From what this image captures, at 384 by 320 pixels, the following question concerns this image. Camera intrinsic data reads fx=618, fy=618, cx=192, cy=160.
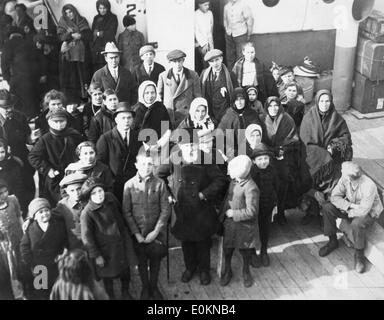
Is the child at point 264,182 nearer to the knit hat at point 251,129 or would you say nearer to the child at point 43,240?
the knit hat at point 251,129

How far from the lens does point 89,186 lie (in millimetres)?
5328

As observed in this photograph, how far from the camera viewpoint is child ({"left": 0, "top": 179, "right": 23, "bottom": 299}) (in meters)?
5.61

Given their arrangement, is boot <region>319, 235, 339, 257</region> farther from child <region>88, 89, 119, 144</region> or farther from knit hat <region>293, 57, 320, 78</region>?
knit hat <region>293, 57, 320, 78</region>

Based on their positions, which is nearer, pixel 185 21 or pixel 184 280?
pixel 184 280

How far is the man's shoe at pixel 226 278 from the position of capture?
6125 mm

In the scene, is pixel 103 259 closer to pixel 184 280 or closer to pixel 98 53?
pixel 184 280

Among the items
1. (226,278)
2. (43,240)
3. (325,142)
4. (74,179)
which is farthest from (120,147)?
(325,142)

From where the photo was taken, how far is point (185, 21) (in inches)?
360

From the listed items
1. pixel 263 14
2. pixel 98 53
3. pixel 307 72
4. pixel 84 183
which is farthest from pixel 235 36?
pixel 84 183

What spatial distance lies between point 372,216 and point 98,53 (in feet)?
15.1

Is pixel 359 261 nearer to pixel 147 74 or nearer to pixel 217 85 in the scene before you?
pixel 217 85

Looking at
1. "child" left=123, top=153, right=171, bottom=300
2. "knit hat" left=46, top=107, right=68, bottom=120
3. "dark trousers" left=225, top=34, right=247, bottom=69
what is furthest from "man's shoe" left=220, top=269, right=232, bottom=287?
"dark trousers" left=225, top=34, right=247, bottom=69

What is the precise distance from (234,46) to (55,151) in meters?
4.18

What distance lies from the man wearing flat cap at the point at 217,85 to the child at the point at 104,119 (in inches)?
56.6
